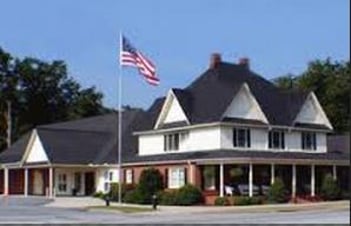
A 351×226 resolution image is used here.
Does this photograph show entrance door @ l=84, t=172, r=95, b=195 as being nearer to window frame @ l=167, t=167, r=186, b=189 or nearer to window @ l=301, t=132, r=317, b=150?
window frame @ l=167, t=167, r=186, b=189

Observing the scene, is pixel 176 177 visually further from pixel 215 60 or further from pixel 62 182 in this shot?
pixel 62 182

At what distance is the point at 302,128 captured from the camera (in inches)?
2400

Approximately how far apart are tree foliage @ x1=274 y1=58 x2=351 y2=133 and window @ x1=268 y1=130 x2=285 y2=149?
24059mm

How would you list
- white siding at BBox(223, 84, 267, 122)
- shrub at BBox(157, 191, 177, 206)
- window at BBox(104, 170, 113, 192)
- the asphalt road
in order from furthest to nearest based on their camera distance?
window at BBox(104, 170, 113, 192), white siding at BBox(223, 84, 267, 122), shrub at BBox(157, 191, 177, 206), the asphalt road

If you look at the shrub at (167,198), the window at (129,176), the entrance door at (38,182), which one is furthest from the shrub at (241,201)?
the entrance door at (38,182)

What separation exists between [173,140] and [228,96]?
17.0ft

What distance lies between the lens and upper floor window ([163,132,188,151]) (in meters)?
59.7

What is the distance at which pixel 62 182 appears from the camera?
69.9m

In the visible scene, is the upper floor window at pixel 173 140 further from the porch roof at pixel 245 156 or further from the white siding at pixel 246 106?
the white siding at pixel 246 106

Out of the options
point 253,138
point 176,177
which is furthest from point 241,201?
Result: point 176,177

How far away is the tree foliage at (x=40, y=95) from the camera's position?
336ft

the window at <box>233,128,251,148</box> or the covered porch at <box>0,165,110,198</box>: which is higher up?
the window at <box>233,128,251,148</box>

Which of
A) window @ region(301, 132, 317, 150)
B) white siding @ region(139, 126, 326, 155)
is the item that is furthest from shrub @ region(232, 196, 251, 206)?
window @ region(301, 132, 317, 150)

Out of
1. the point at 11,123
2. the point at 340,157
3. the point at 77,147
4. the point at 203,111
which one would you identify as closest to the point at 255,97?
the point at 203,111
